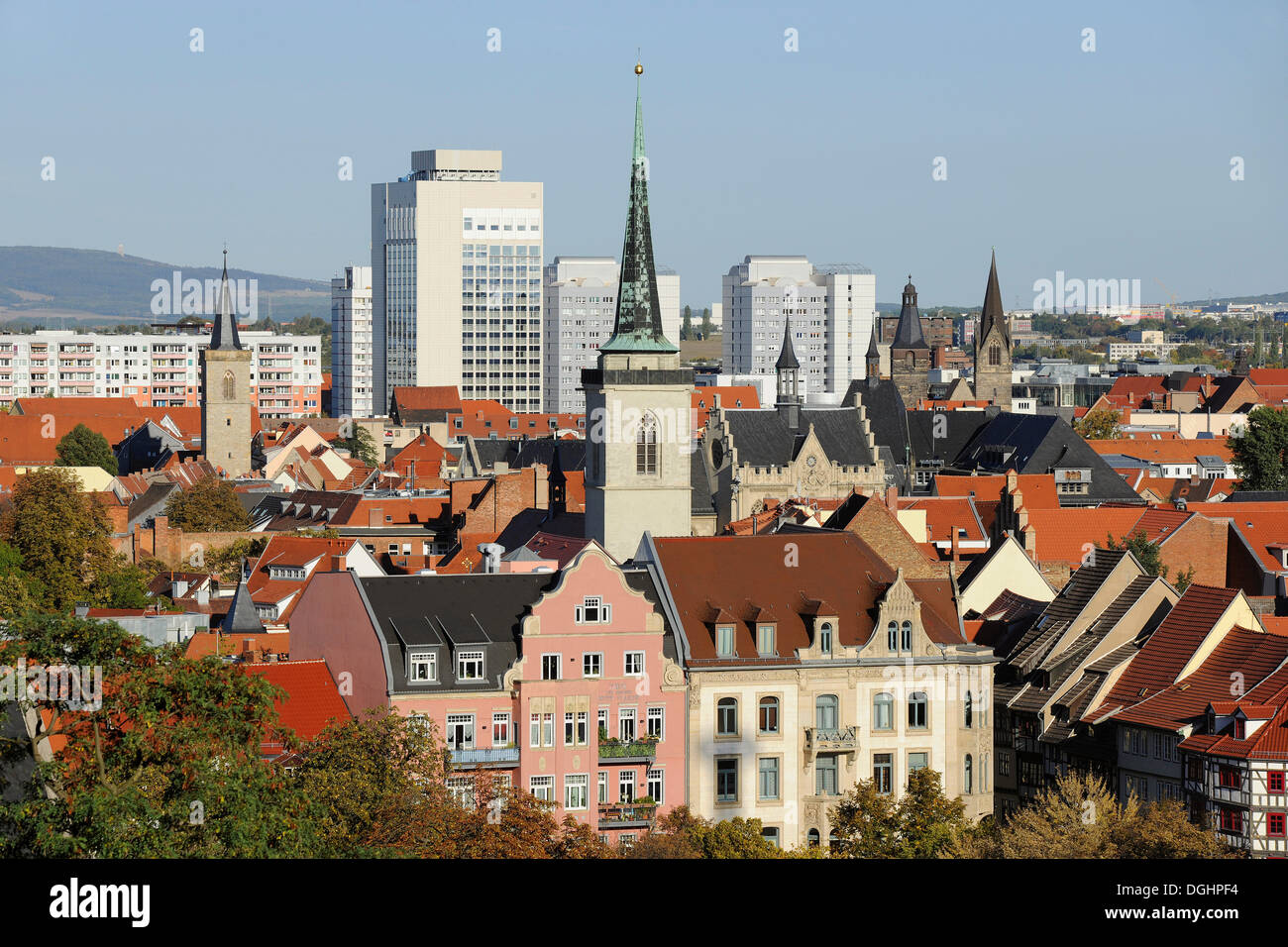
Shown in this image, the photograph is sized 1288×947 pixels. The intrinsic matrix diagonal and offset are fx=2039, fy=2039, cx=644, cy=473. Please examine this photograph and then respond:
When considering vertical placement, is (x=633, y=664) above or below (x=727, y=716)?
above

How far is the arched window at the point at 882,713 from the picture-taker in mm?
41656

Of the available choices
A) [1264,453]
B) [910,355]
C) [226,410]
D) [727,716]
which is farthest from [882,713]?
[910,355]

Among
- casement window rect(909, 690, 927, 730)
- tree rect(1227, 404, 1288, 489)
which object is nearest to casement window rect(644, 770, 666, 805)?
casement window rect(909, 690, 927, 730)

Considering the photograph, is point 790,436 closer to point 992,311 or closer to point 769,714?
point 769,714

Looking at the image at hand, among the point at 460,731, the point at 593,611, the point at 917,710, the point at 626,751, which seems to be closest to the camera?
the point at 460,731

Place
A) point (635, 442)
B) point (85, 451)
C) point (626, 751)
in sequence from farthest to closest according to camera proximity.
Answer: point (85, 451), point (635, 442), point (626, 751)

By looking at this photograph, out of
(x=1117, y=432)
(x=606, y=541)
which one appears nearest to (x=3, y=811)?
(x=606, y=541)

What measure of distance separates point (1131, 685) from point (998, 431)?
225 ft

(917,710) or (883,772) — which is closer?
(883,772)

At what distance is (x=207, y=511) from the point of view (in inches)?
3691

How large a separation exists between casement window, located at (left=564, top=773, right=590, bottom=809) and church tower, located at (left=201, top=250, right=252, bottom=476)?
4026 inches

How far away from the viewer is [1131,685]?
4300cm

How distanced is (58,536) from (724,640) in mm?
44180
